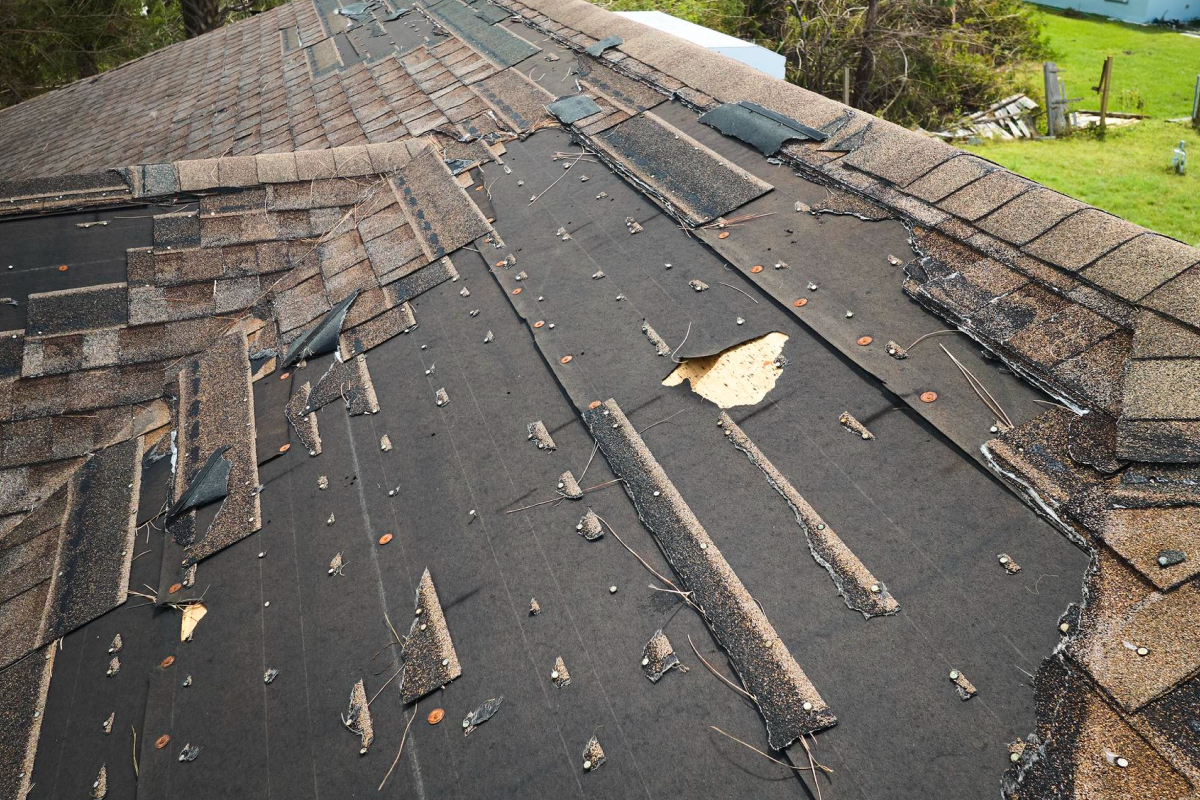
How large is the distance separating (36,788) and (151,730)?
546mm

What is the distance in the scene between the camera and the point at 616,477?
124 inches

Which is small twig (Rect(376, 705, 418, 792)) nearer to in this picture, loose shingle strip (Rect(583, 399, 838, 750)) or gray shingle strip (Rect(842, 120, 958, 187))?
loose shingle strip (Rect(583, 399, 838, 750))

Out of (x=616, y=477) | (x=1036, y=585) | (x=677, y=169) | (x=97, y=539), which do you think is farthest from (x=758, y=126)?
(x=97, y=539)

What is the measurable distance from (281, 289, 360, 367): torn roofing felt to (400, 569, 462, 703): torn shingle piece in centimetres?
235

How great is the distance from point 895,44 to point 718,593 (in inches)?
731

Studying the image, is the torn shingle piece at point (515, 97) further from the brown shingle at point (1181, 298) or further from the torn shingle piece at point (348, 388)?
the brown shingle at point (1181, 298)

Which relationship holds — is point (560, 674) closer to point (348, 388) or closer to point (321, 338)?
point (348, 388)

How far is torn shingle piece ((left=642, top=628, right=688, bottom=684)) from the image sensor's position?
2.45 metres

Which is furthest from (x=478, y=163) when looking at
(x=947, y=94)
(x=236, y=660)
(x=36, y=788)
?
(x=947, y=94)

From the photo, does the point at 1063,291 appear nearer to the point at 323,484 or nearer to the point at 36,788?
the point at 323,484

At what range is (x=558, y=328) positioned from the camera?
4.12 m

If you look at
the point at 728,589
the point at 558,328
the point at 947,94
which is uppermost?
the point at 558,328

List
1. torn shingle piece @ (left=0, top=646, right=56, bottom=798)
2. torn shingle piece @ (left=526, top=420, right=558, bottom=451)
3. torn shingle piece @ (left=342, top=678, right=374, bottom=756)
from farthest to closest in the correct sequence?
1. torn shingle piece @ (left=526, top=420, right=558, bottom=451)
2. torn shingle piece @ (left=0, top=646, right=56, bottom=798)
3. torn shingle piece @ (left=342, top=678, right=374, bottom=756)

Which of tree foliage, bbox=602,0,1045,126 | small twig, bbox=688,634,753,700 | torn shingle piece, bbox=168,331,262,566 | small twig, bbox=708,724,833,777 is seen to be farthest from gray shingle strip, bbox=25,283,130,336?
tree foliage, bbox=602,0,1045,126
